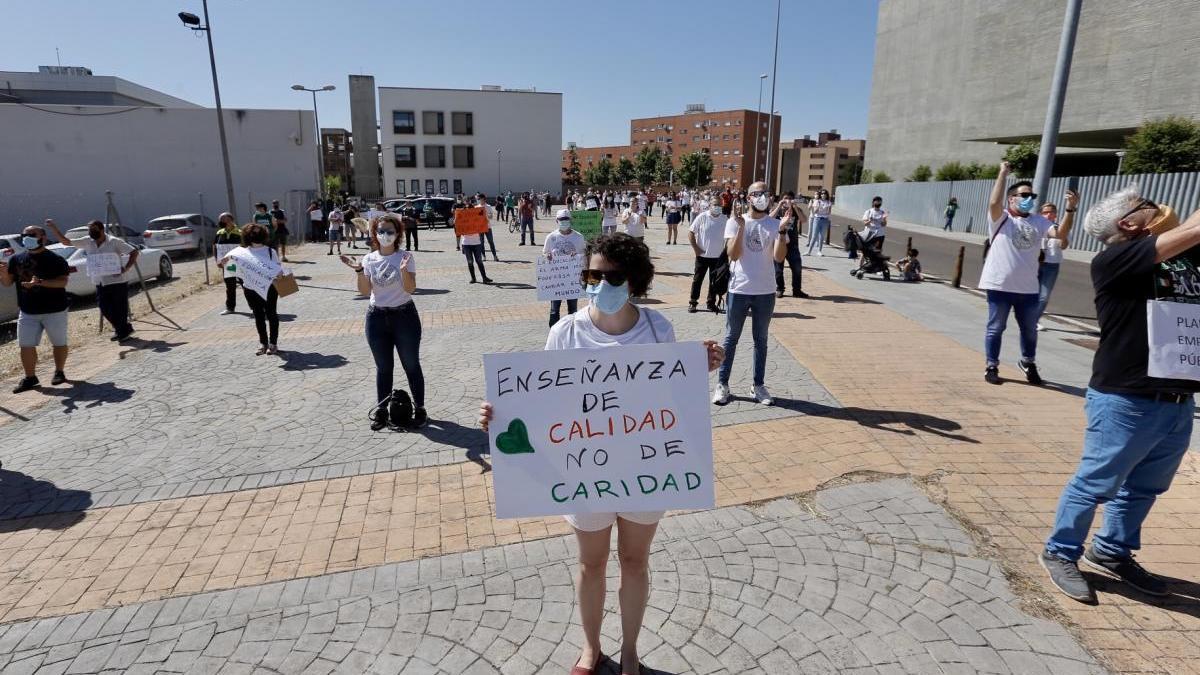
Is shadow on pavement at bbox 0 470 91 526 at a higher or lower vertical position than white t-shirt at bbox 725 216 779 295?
lower

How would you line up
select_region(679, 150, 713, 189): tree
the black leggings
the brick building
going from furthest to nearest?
the brick building < select_region(679, 150, 713, 189): tree < the black leggings

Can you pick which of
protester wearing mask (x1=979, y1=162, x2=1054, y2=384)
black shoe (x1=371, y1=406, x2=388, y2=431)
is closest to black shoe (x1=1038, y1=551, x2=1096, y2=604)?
protester wearing mask (x1=979, y1=162, x2=1054, y2=384)

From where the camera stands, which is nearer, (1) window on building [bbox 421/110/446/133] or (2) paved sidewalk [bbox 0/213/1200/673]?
(2) paved sidewalk [bbox 0/213/1200/673]

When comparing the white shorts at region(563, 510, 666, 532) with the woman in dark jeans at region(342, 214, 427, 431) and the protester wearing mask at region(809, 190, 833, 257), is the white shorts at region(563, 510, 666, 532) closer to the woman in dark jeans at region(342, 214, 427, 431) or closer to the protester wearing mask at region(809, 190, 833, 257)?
the woman in dark jeans at region(342, 214, 427, 431)

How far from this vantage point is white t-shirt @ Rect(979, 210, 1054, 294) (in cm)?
639

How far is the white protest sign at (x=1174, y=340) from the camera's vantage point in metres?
3.03

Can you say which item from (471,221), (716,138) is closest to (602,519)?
(471,221)

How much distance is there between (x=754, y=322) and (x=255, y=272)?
6298mm

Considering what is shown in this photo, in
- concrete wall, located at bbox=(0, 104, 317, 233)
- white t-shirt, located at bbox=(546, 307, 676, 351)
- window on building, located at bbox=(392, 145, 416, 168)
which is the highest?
window on building, located at bbox=(392, 145, 416, 168)

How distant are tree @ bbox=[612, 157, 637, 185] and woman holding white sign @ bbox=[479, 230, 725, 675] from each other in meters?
102

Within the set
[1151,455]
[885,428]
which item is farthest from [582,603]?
[885,428]

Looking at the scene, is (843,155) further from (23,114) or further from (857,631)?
(857,631)

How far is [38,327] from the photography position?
7.59 m

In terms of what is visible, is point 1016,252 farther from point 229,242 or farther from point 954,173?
point 954,173
